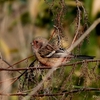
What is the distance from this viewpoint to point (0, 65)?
12.2 feet

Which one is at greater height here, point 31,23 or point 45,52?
point 31,23

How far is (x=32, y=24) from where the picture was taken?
9492 mm

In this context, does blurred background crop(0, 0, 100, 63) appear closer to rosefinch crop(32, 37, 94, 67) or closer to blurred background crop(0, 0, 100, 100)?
blurred background crop(0, 0, 100, 100)

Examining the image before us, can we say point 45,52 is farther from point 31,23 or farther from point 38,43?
point 31,23

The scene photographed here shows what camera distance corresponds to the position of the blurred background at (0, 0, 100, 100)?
788 centimetres

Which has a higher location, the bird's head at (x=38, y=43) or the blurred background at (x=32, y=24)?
the blurred background at (x=32, y=24)

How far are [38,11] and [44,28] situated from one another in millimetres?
770

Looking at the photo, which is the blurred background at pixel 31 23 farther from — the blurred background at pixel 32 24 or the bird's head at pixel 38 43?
the bird's head at pixel 38 43

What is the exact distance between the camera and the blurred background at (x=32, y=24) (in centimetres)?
788

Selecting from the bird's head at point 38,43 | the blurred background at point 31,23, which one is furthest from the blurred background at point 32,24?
the bird's head at point 38,43

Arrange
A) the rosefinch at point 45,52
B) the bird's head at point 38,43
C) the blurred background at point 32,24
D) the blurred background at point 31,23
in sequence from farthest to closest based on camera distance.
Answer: the blurred background at point 31,23 → the blurred background at point 32,24 → the bird's head at point 38,43 → the rosefinch at point 45,52

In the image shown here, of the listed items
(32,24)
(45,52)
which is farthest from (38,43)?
(32,24)

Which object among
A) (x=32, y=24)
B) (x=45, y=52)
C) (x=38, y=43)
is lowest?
(x=45, y=52)

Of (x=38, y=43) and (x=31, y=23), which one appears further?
(x=31, y=23)
